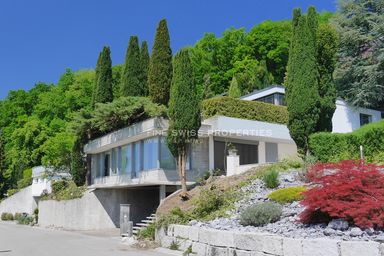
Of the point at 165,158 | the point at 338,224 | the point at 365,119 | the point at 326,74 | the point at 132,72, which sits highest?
the point at 132,72

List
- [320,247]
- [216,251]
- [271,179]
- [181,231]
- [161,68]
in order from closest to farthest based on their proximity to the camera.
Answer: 1. [320,247]
2. [216,251]
3. [181,231]
4. [271,179]
5. [161,68]

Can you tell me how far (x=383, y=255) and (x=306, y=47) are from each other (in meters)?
14.1

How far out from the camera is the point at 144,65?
3120cm

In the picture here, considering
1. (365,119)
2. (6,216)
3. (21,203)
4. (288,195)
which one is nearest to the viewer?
(288,195)

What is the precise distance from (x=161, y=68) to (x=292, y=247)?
1756cm

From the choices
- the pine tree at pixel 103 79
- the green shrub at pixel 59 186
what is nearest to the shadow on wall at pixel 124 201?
the green shrub at pixel 59 186

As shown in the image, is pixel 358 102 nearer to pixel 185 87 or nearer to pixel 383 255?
pixel 185 87

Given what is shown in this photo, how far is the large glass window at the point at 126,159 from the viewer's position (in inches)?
1016

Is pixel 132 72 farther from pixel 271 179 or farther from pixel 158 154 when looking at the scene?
pixel 271 179

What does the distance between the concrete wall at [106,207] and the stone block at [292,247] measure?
1886 centimetres

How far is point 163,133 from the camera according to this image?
74.5ft

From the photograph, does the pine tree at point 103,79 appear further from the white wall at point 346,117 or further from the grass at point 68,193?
the white wall at point 346,117

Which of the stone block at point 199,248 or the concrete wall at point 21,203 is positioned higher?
the concrete wall at point 21,203

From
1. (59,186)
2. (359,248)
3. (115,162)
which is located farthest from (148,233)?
(59,186)
